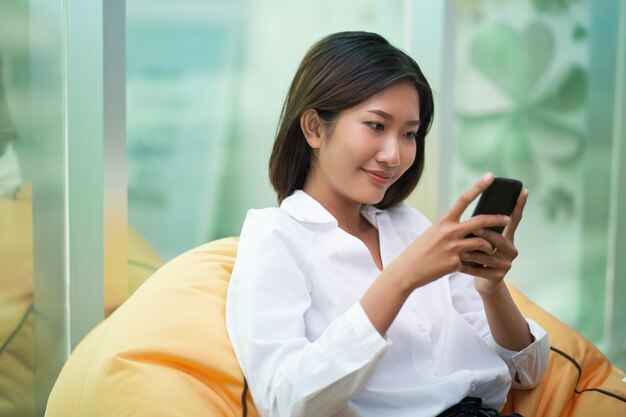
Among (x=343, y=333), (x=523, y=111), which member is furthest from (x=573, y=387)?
(x=523, y=111)

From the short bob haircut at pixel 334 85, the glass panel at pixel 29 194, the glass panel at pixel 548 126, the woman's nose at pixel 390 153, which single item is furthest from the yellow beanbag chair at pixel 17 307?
the glass panel at pixel 548 126

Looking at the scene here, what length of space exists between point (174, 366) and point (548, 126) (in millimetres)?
1846

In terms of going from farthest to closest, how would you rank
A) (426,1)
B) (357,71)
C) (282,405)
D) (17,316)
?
(426,1)
(17,316)
(357,71)
(282,405)

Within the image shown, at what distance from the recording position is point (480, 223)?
1.18 metres

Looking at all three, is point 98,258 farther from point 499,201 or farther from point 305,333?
point 499,201

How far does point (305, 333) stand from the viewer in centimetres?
134

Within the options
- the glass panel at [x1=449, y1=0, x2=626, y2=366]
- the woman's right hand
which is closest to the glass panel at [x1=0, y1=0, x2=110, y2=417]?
the woman's right hand

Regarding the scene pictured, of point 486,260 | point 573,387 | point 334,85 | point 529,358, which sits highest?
point 334,85

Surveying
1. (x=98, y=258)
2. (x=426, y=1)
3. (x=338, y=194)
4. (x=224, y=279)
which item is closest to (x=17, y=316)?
(x=98, y=258)

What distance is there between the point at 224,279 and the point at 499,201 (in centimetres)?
63

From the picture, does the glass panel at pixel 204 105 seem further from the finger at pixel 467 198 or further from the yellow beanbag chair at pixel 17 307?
the finger at pixel 467 198

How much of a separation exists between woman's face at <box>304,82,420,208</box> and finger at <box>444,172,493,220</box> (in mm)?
271

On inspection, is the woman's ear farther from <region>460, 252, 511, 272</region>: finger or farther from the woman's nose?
<region>460, 252, 511, 272</region>: finger

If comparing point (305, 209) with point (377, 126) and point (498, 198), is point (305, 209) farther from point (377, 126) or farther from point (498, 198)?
point (498, 198)
